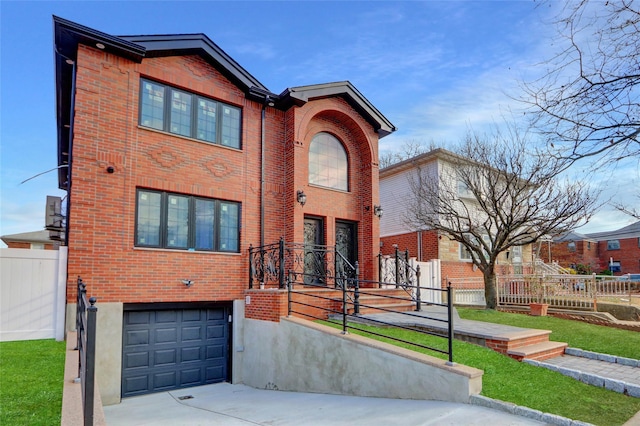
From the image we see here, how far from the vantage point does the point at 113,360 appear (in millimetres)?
8445

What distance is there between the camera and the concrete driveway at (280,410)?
4875 mm

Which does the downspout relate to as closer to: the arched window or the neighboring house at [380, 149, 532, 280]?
the arched window

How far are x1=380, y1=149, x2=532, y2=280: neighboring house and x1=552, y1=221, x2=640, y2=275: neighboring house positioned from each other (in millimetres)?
22465

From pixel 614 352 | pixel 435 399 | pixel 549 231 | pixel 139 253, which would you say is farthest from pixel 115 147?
pixel 549 231

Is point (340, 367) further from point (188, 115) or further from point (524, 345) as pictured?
point (188, 115)

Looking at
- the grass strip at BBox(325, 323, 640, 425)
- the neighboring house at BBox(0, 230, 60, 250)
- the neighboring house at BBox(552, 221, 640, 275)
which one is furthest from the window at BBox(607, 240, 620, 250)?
the neighboring house at BBox(0, 230, 60, 250)

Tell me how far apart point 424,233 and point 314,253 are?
25.3 ft

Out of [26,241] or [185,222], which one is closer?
[185,222]

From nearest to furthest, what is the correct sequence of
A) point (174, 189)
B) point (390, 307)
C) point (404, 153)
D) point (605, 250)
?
point (174, 189), point (390, 307), point (404, 153), point (605, 250)

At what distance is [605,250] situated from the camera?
40.9m

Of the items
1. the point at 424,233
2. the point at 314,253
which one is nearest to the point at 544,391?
the point at 314,253

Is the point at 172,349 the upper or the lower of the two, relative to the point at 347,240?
lower

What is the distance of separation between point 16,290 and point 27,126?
18.4 ft

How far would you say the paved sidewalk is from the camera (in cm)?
600
